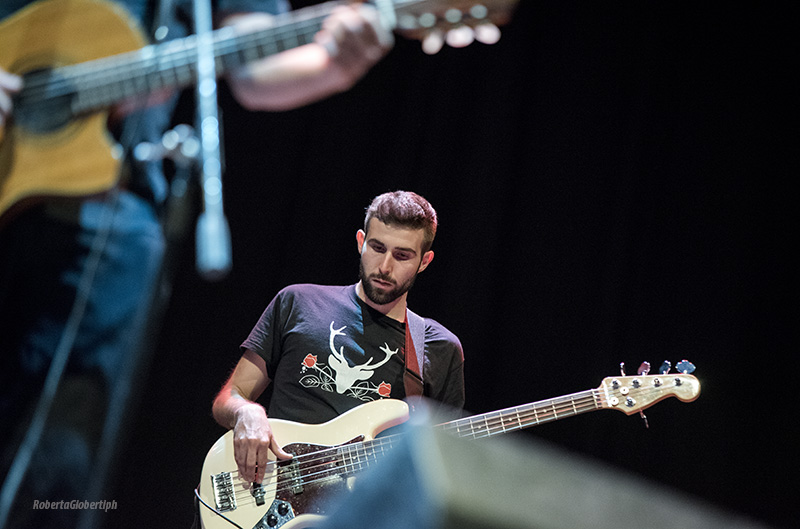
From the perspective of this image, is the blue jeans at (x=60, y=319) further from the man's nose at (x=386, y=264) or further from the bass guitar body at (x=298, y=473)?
the man's nose at (x=386, y=264)

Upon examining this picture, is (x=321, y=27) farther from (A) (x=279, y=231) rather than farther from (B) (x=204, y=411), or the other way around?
(B) (x=204, y=411)

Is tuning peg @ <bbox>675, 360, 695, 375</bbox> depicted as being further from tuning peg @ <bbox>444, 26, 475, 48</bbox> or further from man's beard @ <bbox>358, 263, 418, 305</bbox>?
tuning peg @ <bbox>444, 26, 475, 48</bbox>

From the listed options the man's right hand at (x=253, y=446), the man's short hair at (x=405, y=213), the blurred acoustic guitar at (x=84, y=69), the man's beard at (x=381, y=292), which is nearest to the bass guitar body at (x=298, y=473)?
the man's right hand at (x=253, y=446)

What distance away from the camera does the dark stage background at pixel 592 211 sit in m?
2.80

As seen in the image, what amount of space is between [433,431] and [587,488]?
0.13 metres

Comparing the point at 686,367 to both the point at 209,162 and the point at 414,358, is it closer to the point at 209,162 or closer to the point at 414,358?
the point at 414,358

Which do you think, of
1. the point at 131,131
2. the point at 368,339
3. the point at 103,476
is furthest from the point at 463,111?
the point at 103,476

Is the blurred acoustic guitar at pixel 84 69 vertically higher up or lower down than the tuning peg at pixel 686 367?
higher up

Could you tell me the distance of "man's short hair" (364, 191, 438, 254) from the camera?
2.38 m

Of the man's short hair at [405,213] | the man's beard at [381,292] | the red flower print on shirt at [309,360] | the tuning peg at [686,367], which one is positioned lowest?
the tuning peg at [686,367]

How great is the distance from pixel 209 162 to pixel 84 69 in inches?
22.8

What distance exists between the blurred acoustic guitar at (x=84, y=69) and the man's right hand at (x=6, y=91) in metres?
0.02

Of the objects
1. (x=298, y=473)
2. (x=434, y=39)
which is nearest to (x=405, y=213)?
(x=434, y=39)

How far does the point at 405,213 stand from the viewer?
2.38m
